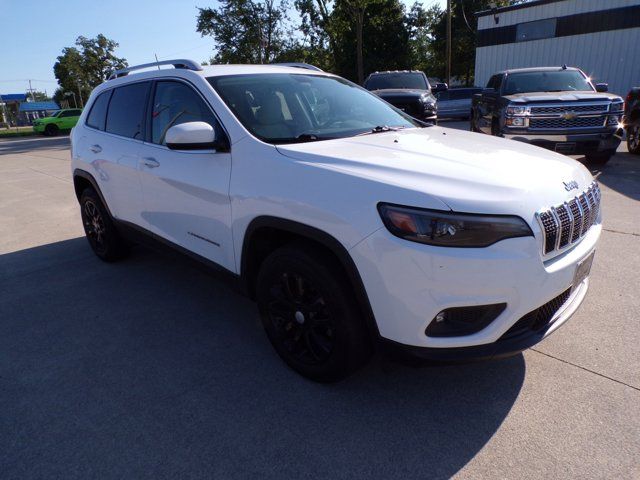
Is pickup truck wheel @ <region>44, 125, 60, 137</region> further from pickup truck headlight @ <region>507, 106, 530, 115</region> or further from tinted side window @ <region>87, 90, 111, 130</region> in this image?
pickup truck headlight @ <region>507, 106, 530, 115</region>

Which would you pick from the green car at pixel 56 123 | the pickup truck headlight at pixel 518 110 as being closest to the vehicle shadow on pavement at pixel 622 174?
the pickup truck headlight at pixel 518 110

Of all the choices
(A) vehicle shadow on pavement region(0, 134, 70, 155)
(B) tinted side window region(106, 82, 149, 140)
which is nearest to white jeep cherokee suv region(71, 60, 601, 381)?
(B) tinted side window region(106, 82, 149, 140)

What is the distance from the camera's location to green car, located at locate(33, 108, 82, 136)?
32375 millimetres

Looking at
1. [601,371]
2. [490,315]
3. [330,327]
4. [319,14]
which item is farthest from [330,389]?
[319,14]

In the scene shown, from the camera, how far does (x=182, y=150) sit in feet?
10.2

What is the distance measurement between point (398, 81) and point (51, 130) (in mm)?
29333

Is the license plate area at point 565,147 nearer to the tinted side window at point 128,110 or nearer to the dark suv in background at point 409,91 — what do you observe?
the dark suv in background at point 409,91

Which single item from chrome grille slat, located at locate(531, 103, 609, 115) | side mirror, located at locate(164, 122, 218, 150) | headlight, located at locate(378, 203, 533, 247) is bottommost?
chrome grille slat, located at locate(531, 103, 609, 115)

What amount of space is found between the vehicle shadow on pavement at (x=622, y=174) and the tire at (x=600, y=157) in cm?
13

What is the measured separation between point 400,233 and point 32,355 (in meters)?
2.62

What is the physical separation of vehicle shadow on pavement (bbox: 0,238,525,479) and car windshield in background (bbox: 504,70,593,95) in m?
7.34

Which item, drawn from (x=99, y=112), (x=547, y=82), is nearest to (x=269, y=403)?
(x=99, y=112)

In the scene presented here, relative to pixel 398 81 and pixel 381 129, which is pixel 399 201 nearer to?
pixel 381 129

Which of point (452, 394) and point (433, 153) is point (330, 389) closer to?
point (452, 394)
